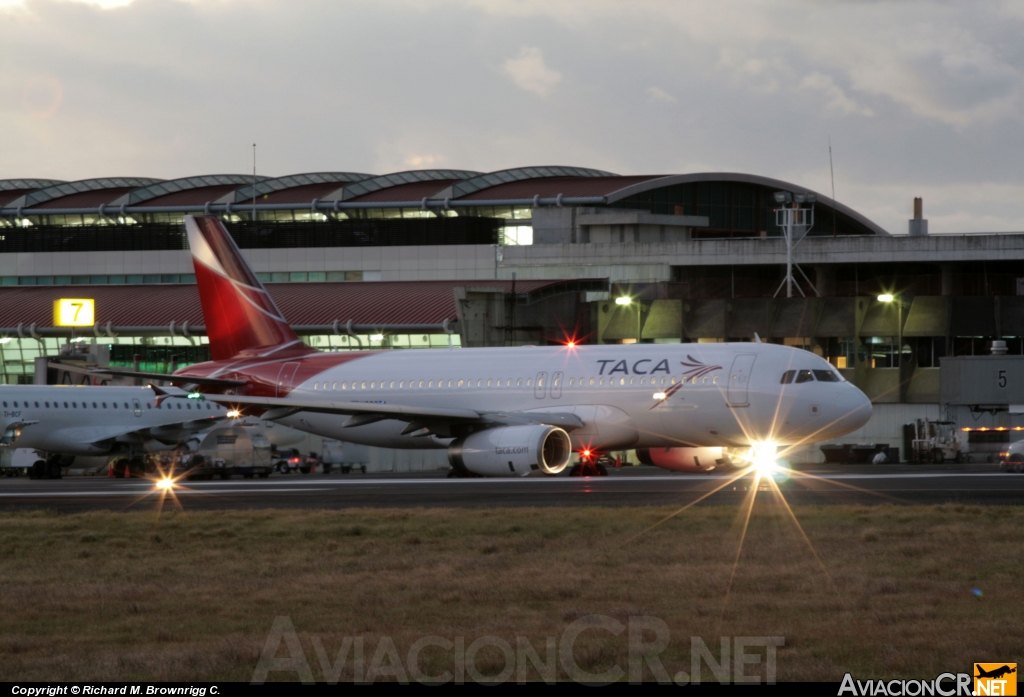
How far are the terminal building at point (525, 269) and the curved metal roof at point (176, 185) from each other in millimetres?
165

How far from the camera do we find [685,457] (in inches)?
1446

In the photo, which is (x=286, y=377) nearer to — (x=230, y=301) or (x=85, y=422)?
(x=230, y=301)

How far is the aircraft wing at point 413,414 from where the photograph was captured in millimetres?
34969

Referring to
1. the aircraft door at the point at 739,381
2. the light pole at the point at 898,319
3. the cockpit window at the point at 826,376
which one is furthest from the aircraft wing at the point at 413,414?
the light pole at the point at 898,319

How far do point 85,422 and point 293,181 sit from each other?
51.6 m

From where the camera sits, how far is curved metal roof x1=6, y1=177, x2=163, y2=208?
94875mm

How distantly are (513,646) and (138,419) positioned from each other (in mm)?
41367

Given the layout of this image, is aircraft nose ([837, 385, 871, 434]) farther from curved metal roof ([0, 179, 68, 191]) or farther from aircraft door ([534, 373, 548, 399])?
→ curved metal roof ([0, 179, 68, 191])

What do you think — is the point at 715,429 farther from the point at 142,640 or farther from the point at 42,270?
the point at 42,270

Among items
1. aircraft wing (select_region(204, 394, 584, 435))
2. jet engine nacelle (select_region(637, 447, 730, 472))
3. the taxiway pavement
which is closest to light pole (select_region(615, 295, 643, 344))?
jet engine nacelle (select_region(637, 447, 730, 472))

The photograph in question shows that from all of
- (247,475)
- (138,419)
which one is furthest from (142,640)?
(138,419)

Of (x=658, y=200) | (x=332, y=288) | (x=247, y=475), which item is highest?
(x=658, y=200)

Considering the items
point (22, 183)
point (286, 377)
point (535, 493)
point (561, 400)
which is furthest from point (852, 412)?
point (22, 183)

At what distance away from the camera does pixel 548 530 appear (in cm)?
1836
